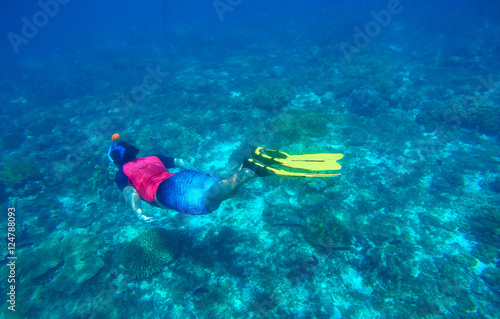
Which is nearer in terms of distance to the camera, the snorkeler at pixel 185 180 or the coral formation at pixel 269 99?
the snorkeler at pixel 185 180

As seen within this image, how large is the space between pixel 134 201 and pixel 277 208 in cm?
410

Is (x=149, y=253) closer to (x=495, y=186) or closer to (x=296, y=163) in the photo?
(x=296, y=163)

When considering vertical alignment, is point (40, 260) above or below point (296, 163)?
below

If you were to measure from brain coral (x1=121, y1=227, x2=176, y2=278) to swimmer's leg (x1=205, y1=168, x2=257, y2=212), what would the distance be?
2.37 metres

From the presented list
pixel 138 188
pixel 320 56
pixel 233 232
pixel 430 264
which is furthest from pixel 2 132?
pixel 320 56

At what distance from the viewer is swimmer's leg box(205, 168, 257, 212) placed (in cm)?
416

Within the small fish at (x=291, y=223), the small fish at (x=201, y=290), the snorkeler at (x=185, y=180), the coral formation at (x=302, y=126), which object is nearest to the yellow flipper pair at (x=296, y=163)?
the snorkeler at (x=185, y=180)

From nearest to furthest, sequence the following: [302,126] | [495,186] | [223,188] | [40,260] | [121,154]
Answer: [223,188], [121,154], [40,260], [495,186], [302,126]

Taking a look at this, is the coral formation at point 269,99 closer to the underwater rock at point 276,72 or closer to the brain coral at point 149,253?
the underwater rock at point 276,72

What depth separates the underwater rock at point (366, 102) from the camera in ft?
35.3

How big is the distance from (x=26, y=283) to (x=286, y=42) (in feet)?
98.6

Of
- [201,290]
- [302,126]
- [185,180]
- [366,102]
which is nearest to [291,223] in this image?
[201,290]

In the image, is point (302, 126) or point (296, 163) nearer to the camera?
point (296, 163)

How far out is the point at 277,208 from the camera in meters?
6.52
